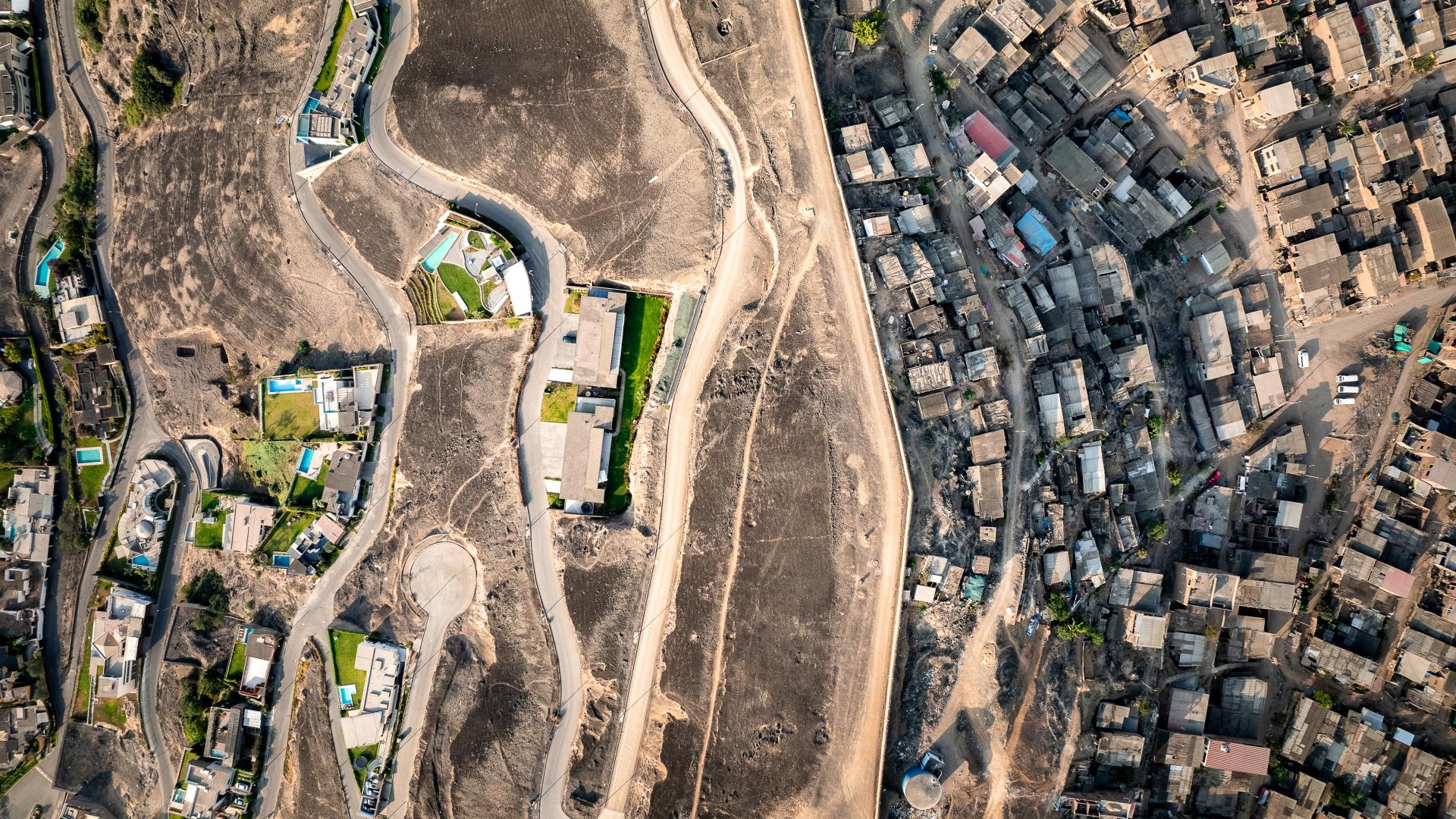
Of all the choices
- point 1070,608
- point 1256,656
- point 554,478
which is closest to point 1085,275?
point 1070,608

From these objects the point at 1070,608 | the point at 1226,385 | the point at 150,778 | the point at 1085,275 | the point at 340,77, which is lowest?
the point at 150,778

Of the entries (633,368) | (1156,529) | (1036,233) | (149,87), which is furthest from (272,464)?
(1156,529)

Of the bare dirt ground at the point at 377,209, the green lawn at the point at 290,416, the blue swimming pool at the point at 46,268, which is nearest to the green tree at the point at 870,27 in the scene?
the bare dirt ground at the point at 377,209

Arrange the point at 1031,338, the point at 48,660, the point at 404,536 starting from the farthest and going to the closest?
the point at 48,660 < the point at 404,536 < the point at 1031,338

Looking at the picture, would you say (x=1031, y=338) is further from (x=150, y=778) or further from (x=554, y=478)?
(x=150, y=778)

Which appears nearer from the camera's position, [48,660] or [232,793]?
[232,793]

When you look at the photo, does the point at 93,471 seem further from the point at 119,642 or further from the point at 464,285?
the point at 464,285

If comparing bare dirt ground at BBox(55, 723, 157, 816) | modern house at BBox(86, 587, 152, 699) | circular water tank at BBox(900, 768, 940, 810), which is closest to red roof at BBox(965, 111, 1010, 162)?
circular water tank at BBox(900, 768, 940, 810)
